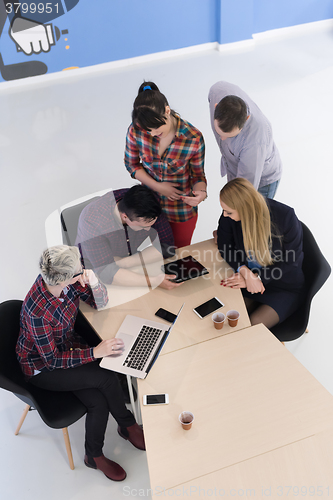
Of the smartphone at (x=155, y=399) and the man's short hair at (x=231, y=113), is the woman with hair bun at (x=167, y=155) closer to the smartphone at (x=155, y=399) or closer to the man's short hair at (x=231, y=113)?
the man's short hair at (x=231, y=113)

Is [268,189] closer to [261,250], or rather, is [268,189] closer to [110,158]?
[261,250]

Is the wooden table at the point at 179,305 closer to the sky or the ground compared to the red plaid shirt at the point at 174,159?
closer to the ground

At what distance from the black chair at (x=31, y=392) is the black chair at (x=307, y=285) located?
4.25 ft

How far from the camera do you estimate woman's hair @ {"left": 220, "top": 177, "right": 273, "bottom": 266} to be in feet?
7.71

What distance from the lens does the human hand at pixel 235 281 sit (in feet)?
8.18

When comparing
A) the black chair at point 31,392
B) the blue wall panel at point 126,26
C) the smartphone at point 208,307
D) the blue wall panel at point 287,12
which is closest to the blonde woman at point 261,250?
the smartphone at point 208,307

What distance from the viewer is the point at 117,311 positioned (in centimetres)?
239

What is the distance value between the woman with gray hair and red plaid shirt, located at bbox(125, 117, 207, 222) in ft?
3.11

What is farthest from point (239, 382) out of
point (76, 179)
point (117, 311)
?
point (76, 179)

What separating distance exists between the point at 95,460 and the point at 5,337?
2.93 ft

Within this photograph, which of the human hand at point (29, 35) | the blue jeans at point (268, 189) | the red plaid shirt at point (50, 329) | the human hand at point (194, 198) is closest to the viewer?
the red plaid shirt at point (50, 329)

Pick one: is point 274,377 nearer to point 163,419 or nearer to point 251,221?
point 163,419

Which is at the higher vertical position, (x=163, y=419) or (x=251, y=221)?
(x=251, y=221)

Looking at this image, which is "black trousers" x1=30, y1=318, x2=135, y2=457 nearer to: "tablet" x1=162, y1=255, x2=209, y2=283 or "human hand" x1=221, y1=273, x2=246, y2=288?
"tablet" x1=162, y1=255, x2=209, y2=283
